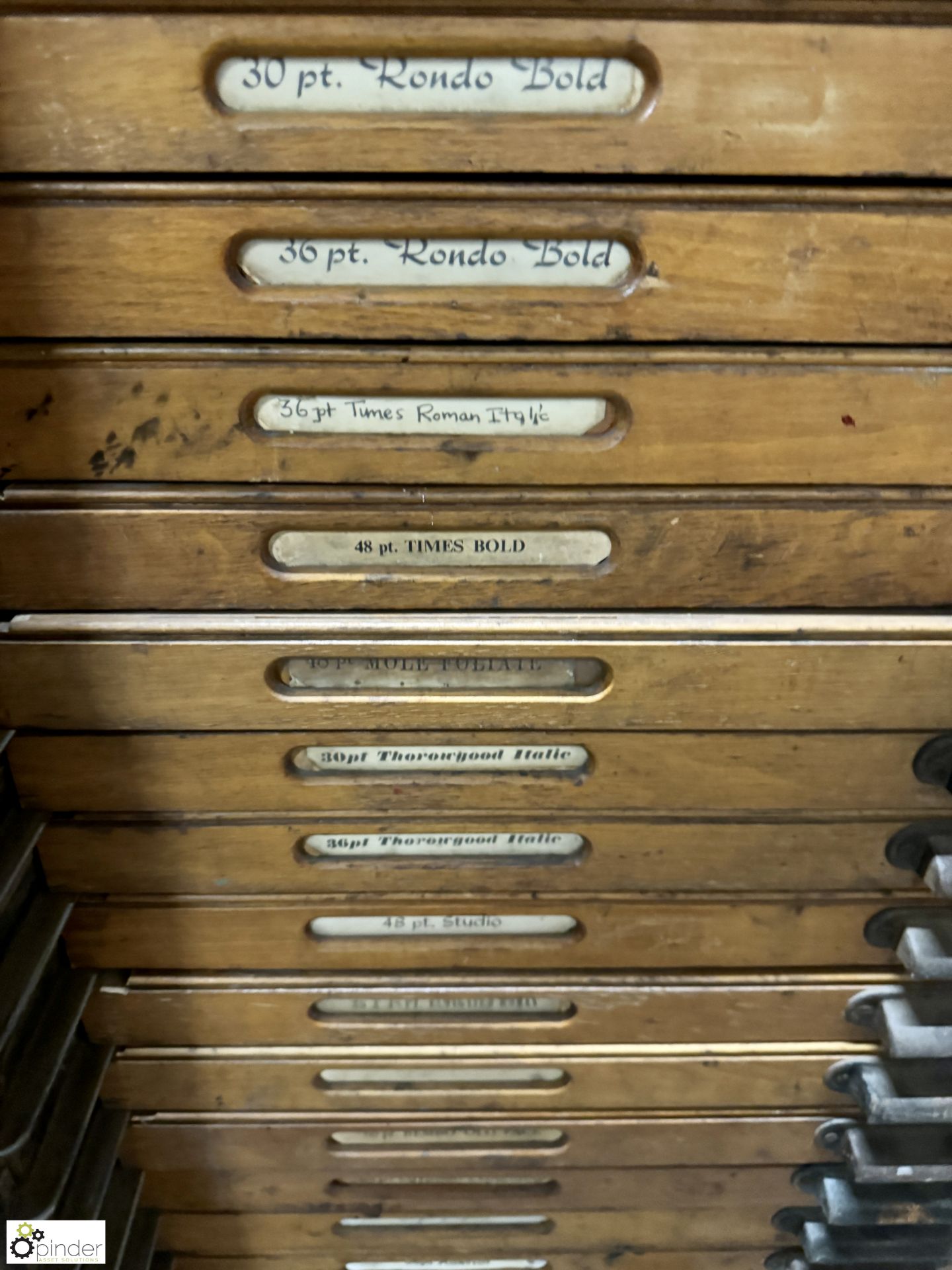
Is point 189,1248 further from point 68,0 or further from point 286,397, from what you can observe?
point 68,0

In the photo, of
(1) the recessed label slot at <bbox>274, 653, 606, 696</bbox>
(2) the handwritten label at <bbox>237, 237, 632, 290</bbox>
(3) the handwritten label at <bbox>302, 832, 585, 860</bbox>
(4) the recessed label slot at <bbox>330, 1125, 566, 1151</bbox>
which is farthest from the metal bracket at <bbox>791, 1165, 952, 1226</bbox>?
(2) the handwritten label at <bbox>237, 237, 632, 290</bbox>

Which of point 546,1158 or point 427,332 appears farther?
point 546,1158

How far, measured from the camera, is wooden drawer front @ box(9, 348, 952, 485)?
0.58 m

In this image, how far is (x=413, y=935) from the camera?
0.83 m

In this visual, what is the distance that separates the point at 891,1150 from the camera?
2.92 ft

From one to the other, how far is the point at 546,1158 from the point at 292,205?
36.2 inches

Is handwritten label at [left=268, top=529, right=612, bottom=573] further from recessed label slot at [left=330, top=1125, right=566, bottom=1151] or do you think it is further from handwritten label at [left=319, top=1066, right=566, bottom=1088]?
recessed label slot at [left=330, top=1125, right=566, bottom=1151]

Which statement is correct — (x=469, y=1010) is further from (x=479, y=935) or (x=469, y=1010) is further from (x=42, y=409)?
(x=42, y=409)

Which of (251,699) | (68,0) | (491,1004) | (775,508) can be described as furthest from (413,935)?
(68,0)

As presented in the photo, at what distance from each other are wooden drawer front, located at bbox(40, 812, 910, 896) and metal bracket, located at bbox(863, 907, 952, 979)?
0.12 feet

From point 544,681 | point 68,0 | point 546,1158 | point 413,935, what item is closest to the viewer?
point 68,0

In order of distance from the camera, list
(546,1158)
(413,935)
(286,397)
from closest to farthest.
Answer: (286,397), (413,935), (546,1158)

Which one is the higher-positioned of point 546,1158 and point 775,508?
point 775,508

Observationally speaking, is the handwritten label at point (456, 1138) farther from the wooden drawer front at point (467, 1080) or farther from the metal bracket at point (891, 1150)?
the metal bracket at point (891, 1150)
